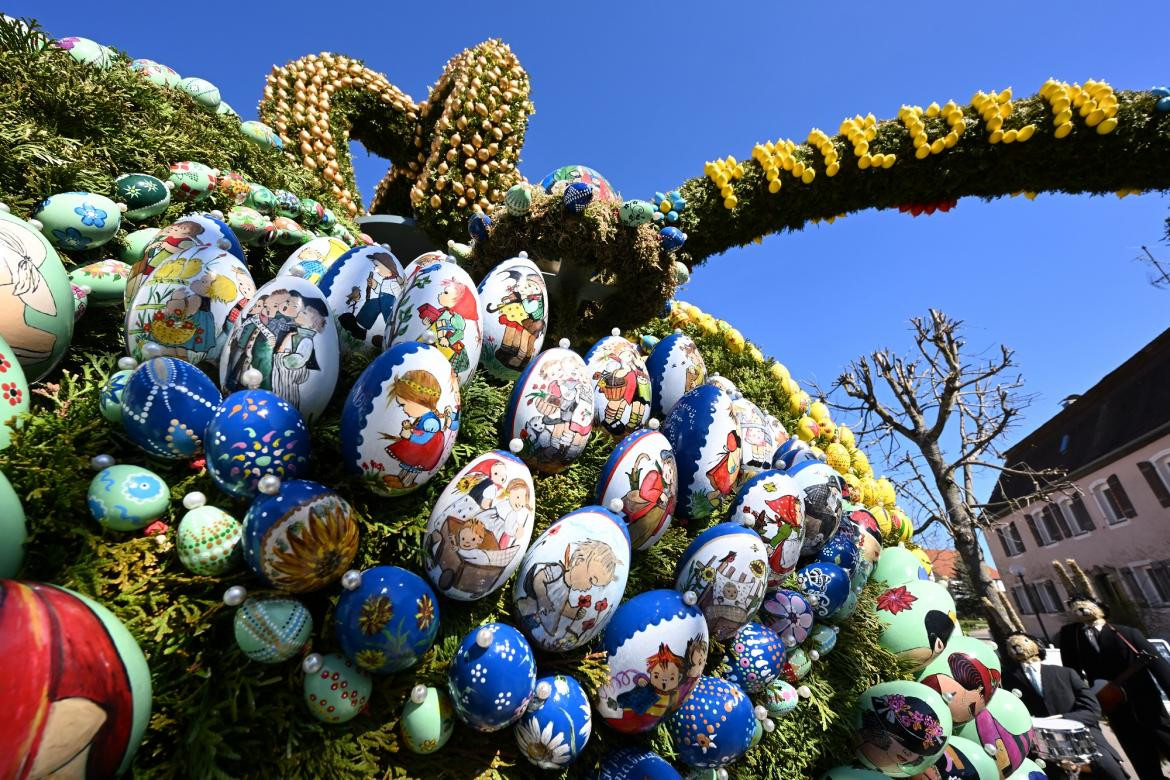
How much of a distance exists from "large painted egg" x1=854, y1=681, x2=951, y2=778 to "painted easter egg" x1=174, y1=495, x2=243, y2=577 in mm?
2299

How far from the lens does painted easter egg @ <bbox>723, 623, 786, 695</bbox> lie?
5.90ft

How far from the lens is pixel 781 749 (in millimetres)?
1924

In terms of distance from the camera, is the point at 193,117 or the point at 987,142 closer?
the point at 193,117

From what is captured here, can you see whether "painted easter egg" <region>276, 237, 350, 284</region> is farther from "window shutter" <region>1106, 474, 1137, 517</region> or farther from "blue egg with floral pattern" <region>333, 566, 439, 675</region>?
"window shutter" <region>1106, 474, 1137, 517</region>

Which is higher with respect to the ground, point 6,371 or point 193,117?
point 193,117

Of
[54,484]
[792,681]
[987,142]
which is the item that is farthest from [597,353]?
[987,142]

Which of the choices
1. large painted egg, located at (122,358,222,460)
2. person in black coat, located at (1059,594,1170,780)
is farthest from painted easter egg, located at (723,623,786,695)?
person in black coat, located at (1059,594,1170,780)

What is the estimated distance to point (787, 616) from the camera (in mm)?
2006

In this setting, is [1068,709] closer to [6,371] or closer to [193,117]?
[6,371]

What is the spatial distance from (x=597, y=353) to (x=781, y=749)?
160 centimetres

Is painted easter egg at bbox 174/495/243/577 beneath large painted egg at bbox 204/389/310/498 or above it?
beneath

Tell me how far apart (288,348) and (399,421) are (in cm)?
38

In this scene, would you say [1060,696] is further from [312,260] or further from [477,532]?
[312,260]

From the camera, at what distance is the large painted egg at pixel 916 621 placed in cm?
242
